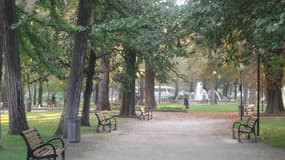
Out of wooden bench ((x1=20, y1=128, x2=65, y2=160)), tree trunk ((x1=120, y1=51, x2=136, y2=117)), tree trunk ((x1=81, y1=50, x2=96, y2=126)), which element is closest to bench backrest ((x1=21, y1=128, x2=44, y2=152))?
wooden bench ((x1=20, y1=128, x2=65, y2=160))

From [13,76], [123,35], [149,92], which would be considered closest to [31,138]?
[13,76]

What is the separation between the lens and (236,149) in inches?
550

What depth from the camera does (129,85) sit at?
92.1ft

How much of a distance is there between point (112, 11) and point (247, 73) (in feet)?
61.9

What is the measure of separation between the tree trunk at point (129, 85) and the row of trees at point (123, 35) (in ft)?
0.27

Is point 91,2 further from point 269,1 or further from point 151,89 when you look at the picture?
point 151,89

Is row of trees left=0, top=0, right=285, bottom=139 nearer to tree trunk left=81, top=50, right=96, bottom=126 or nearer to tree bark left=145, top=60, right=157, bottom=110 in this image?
tree trunk left=81, top=50, right=96, bottom=126

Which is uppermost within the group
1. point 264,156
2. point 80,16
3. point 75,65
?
point 80,16

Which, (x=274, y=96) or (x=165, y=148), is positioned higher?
(x=274, y=96)

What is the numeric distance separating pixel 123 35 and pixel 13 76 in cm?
433

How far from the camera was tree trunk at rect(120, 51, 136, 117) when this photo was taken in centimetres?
2705

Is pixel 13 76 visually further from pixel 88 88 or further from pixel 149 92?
pixel 149 92

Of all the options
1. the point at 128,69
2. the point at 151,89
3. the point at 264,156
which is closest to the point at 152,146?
the point at 264,156

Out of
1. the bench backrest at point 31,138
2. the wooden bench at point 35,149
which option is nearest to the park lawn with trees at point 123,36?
the bench backrest at point 31,138
